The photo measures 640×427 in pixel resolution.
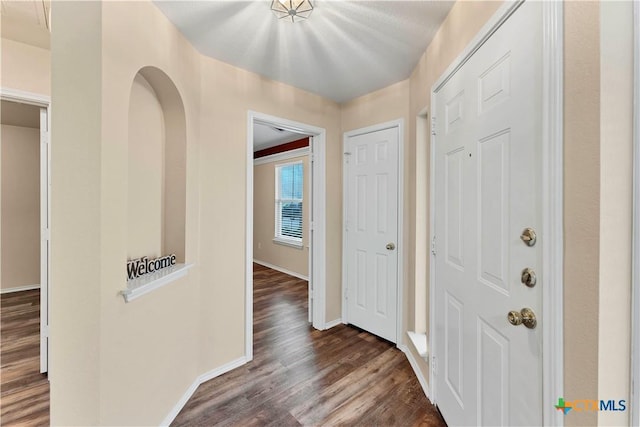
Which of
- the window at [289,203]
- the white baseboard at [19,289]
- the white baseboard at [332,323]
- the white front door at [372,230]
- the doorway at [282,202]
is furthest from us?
Result: the window at [289,203]

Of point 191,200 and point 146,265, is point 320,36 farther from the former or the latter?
point 146,265

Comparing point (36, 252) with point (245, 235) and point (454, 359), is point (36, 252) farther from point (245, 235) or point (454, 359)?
point (454, 359)

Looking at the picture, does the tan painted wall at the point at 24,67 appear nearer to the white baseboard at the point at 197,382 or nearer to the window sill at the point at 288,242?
the white baseboard at the point at 197,382

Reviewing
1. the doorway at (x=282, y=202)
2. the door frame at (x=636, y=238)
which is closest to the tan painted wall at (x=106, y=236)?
the door frame at (x=636, y=238)

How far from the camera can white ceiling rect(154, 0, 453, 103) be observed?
57.7 inches

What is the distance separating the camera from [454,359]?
145cm

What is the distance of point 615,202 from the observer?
65 cm

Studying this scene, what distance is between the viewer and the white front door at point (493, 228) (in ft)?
2.93

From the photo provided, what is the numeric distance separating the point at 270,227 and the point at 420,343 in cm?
409

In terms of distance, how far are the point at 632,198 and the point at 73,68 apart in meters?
2.00

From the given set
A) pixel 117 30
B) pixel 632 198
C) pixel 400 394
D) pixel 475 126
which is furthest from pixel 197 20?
pixel 400 394

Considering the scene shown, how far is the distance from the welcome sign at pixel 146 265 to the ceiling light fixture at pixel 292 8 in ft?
5.32

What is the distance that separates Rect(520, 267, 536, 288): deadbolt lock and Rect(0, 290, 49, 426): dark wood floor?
2691 millimetres

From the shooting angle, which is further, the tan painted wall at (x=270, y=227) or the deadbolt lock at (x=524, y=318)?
the tan painted wall at (x=270, y=227)
